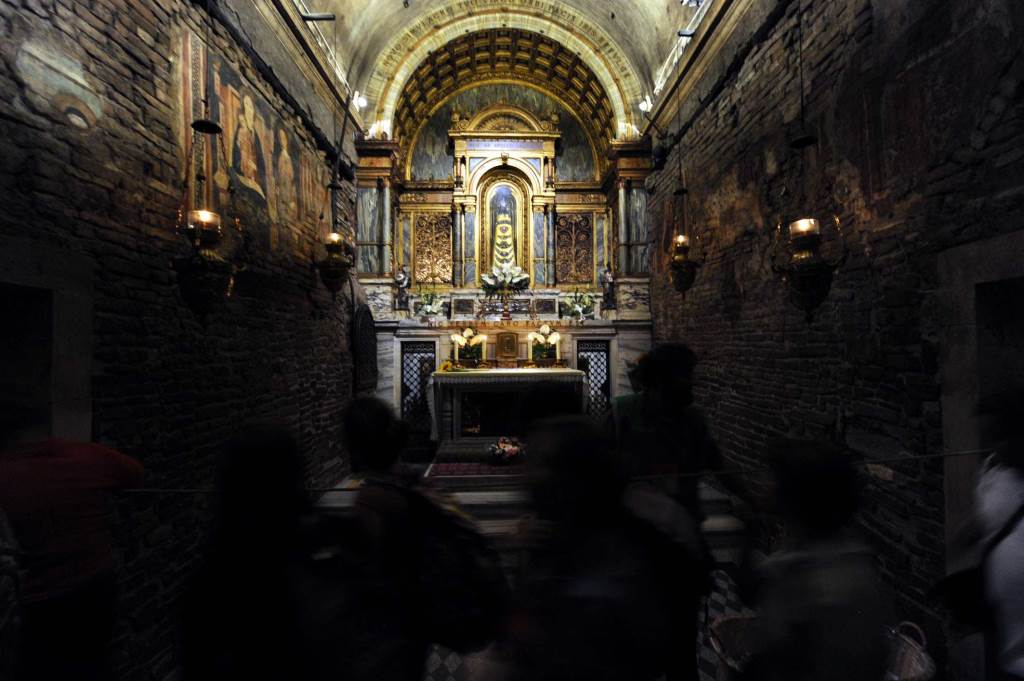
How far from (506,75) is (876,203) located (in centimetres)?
1193

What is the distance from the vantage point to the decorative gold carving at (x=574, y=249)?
13305 millimetres

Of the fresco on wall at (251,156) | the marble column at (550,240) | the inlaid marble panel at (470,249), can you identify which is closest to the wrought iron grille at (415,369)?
the inlaid marble panel at (470,249)

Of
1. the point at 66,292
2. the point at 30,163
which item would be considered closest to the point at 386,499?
the point at 66,292

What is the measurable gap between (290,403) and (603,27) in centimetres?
1063

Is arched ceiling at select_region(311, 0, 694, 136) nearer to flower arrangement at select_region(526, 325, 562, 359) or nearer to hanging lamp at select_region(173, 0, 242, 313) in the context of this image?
flower arrangement at select_region(526, 325, 562, 359)

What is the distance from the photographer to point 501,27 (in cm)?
1196

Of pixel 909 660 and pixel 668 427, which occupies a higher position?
pixel 668 427

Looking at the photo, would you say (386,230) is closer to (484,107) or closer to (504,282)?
(504,282)

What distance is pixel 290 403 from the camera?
6.88m

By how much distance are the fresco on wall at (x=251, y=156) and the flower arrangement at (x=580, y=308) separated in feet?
18.2

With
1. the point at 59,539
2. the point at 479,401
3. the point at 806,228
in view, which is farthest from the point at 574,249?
the point at 59,539

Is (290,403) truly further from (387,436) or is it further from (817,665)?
(817,665)

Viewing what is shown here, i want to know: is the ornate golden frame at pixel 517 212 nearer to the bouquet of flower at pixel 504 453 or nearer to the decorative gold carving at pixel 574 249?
the decorative gold carving at pixel 574 249

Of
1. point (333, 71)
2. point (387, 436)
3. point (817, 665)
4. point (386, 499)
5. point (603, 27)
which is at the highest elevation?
point (603, 27)
